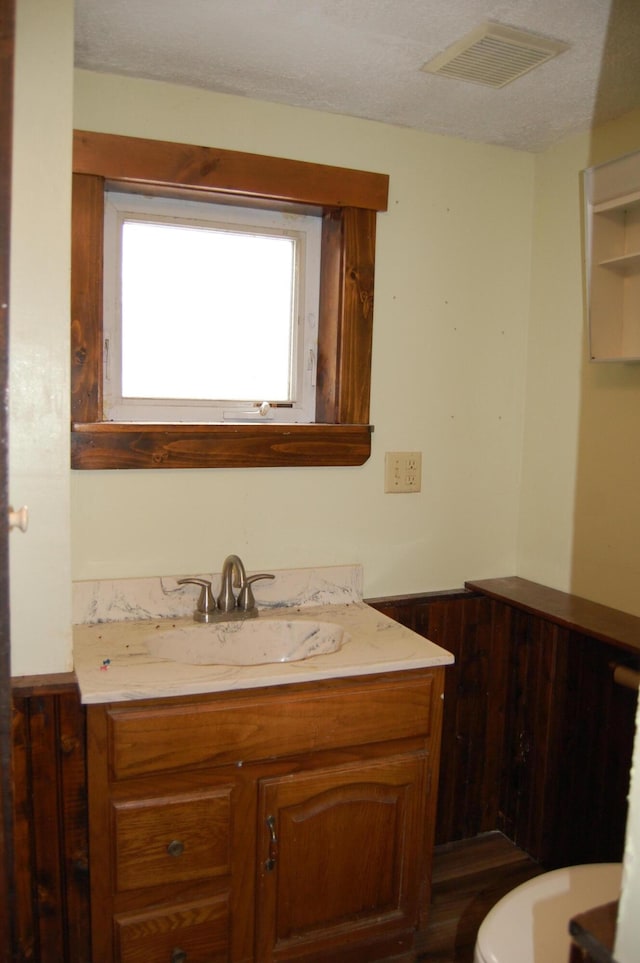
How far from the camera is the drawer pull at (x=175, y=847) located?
1535 mm

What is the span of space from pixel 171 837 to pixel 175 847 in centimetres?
2

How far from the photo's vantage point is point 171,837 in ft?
5.05

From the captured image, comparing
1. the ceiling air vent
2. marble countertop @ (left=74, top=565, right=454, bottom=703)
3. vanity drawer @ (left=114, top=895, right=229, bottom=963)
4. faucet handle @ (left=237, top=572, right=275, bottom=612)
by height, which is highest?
the ceiling air vent

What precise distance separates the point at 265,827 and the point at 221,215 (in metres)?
1.51

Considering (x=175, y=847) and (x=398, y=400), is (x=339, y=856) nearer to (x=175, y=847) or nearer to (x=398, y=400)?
(x=175, y=847)

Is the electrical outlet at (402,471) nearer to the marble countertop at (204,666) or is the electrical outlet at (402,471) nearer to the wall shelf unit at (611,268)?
the marble countertop at (204,666)

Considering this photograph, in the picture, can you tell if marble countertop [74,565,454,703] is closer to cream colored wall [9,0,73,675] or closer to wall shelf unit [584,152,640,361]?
cream colored wall [9,0,73,675]

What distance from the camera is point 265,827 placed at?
1613 mm

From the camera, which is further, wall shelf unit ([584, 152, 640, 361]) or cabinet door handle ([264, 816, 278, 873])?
wall shelf unit ([584, 152, 640, 361])

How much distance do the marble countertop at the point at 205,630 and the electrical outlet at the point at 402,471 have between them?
28 cm

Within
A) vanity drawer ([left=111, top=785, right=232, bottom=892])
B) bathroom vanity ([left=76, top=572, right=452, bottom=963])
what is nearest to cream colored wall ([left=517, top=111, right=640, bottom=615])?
bathroom vanity ([left=76, top=572, right=452, bottom=963])

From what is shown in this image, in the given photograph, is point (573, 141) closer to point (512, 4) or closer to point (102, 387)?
point (512, 4)

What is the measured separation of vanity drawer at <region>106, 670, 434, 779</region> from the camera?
4.92 ft

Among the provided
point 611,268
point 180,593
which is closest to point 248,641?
point 180,593
